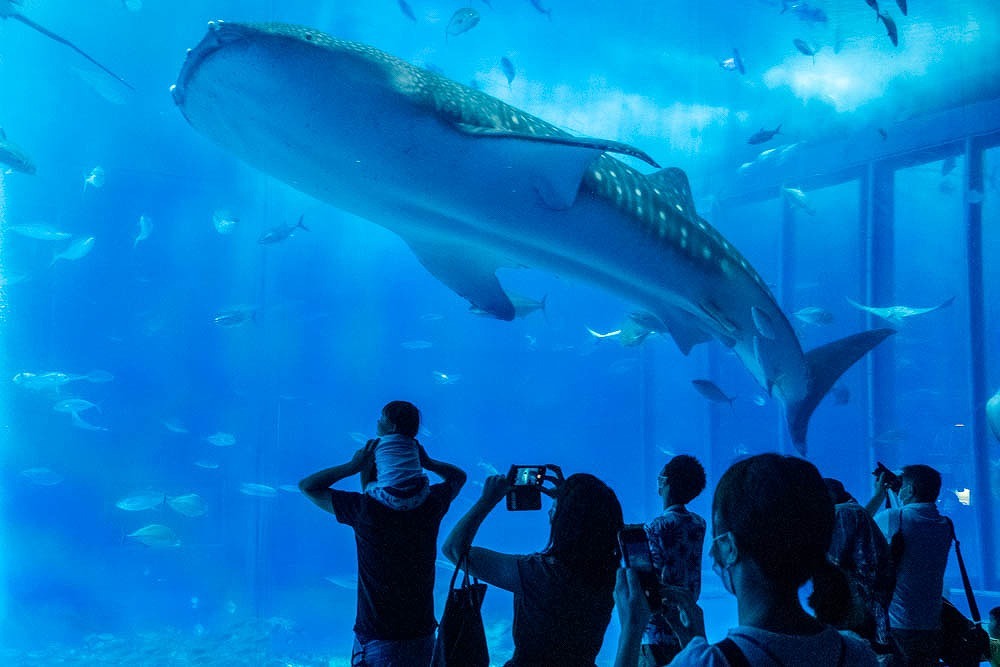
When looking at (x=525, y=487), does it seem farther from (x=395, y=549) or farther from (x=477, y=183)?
(x=477, y=183)

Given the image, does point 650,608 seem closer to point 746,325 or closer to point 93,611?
point 746,325

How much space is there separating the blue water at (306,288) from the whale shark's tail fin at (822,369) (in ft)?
23.9

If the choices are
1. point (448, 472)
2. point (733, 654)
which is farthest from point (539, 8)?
point (733, 654)

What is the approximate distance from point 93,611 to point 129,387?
4.76m

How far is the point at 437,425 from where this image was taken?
97.1 feet

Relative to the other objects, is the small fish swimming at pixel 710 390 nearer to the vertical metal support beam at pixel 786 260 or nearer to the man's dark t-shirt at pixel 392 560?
the vertical metal support beam at pixel 786 260

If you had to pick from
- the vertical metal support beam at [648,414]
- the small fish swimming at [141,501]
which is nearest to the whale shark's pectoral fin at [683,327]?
the small fish swimming at [141,501]

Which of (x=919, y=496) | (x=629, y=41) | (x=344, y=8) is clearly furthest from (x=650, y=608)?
(x=344, y=8)

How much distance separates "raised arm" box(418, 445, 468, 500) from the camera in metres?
2.36

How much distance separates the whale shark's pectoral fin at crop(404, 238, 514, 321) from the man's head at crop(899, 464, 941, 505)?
197cm

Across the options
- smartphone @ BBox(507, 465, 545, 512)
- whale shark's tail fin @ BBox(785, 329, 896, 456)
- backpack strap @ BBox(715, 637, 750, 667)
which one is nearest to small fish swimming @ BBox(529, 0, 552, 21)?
whale shark's tail fin @ BBox(785, 329, 896, 456)

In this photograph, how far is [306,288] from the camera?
72.6 ft

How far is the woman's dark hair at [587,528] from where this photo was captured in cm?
167

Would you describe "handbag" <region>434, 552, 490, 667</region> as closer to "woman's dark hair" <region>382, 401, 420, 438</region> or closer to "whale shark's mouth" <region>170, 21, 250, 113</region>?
"woman's dark hair" <region>382, 401, 420, 438</region>
